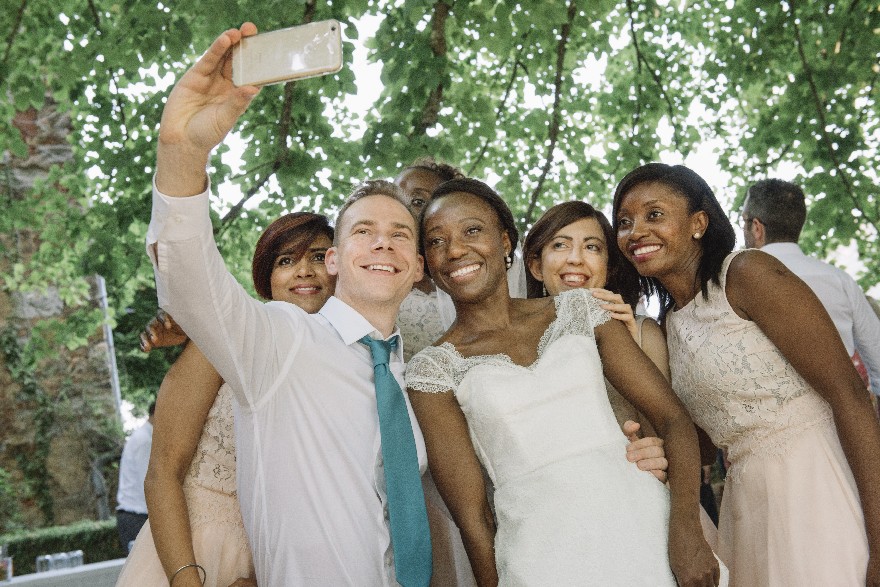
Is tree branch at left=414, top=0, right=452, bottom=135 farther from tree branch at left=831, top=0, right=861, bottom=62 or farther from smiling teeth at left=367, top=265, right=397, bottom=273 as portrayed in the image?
smiling teeth at left=367, top=265, right=397, bottom=273

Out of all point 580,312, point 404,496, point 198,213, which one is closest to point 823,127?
point 580,312

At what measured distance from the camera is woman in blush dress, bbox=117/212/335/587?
2.37m

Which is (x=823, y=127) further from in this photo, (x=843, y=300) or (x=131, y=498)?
(x=131, y=498)

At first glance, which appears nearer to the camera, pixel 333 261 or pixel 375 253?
pixel 375 253

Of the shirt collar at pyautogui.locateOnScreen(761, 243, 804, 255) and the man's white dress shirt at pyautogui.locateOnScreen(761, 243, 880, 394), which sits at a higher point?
the shirt collar at pyautogui.locateOnScreen(761, 243, 804, 255)

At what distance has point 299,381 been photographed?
226cm

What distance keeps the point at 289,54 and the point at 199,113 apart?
23 centimetres

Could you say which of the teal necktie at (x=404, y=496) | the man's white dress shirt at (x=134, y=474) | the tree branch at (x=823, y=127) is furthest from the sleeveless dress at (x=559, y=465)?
the man's white dress shirt at (x=134, y=474)

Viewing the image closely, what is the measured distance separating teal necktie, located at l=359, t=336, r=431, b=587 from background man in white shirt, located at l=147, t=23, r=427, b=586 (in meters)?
0.05

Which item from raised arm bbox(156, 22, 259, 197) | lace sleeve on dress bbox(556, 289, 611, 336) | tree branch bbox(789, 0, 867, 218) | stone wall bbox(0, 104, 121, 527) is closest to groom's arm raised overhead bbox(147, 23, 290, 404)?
raised arm bbox(156, 22, 259, 197)

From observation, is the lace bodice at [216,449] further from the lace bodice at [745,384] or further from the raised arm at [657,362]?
the lace bodice at [745,384]

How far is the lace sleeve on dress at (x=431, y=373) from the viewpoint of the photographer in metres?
2.29

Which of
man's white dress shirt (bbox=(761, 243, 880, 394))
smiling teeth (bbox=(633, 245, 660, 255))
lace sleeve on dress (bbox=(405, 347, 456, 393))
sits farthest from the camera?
man's white dress shirt (bbox=(761, 243, 880, 394))

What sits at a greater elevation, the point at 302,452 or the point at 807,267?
the point at 807,267
